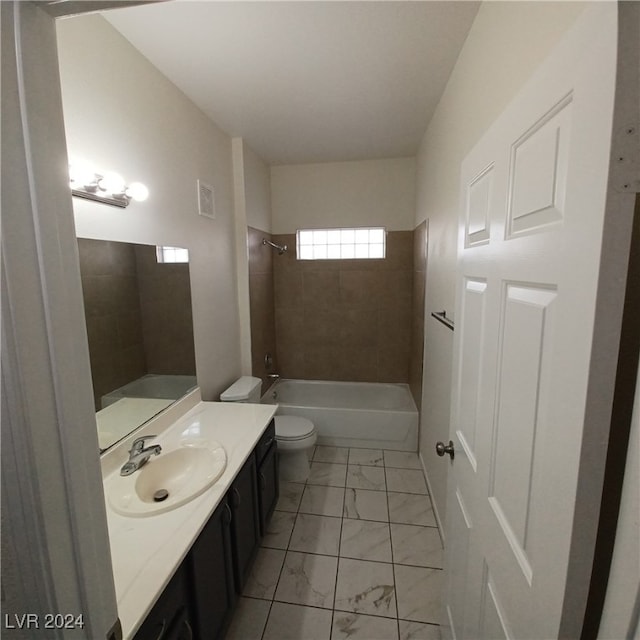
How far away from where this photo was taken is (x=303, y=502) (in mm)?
2225

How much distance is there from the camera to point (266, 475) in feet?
5.89

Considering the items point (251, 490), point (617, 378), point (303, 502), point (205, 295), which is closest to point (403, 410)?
point (303, 502)

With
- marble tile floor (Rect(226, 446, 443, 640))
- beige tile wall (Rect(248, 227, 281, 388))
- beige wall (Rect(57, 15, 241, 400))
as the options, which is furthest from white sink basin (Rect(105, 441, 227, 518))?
beige tile wall (Rect(248, 227, 281, 388))

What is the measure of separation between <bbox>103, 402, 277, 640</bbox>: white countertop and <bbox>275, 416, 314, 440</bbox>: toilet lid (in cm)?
75

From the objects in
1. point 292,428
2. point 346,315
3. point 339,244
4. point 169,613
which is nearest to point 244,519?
point 169,613

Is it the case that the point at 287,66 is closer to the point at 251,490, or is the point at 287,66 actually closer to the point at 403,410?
the point at 251,490

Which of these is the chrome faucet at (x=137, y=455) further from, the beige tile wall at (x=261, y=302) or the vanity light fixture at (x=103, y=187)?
the beige tile wall at (x=261, y=302)

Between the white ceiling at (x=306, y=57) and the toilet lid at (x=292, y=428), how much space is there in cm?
230

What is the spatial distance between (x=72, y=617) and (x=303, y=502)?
1.93m

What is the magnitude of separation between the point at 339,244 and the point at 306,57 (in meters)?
1.92

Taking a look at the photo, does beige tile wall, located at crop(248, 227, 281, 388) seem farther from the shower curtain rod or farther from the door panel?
the door panel

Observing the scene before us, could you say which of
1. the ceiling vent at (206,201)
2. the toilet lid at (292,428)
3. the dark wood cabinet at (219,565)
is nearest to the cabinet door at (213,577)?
the dark wood cabinet at (219,565)

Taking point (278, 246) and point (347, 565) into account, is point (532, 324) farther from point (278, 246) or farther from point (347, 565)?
point (278, 246)

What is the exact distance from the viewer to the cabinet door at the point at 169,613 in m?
0.84
